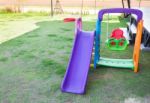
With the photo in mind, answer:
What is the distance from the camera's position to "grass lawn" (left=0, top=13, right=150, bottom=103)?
2.79 metres

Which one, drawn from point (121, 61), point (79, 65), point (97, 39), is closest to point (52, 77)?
point (79, 65)

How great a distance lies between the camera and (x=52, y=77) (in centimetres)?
337

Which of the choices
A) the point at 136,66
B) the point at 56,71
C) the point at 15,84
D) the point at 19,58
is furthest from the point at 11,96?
the point at 136,66

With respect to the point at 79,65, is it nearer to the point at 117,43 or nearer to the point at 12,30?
the point at 117,43

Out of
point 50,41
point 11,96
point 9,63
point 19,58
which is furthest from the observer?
point 50,41

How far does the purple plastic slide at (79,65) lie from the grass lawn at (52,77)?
106 mm

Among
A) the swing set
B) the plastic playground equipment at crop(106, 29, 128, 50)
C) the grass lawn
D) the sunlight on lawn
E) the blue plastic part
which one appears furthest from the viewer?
the sunlight on lawn

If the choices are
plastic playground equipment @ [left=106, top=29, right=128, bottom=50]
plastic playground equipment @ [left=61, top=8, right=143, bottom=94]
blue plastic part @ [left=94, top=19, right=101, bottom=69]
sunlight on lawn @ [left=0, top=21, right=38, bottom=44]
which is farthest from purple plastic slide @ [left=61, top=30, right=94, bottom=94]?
sunlight on lawn @ [left=0, top=21, right=38, bottom=44]

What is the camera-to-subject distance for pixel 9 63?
3947 mm

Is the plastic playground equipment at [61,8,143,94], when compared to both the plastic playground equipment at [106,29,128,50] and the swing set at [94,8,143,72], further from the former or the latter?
the plastic playground equipment at [106,29,128,50]

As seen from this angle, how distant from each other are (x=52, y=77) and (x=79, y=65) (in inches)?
15.9

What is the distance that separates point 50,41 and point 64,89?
2.62 meters

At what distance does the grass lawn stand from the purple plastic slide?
0.11 meters

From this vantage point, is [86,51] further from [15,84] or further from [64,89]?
[15,84]
